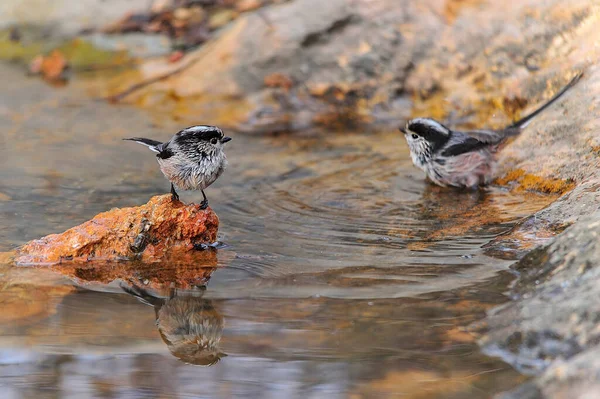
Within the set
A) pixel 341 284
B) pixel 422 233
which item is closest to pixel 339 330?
pixel 341 284

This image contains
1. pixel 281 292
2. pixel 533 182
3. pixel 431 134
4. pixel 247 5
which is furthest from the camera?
pixel 247 5

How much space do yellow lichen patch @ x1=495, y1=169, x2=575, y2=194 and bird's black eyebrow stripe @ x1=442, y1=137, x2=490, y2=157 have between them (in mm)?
383

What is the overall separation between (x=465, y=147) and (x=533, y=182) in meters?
0.82

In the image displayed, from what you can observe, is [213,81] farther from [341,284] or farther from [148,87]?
[341,284]

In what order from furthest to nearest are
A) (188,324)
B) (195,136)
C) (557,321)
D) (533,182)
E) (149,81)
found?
(149,81) < (533,182) < (195,136) < (188,324) < (557,321)

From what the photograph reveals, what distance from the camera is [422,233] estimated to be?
6.28 m

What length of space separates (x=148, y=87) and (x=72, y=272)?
559 centimetres

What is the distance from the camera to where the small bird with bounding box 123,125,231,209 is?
6102 mm

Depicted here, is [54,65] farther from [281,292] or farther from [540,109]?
[281,292]

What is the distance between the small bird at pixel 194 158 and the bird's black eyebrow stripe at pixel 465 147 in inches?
97.7

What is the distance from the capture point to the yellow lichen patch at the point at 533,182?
690cm

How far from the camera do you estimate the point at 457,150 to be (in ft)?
25.5

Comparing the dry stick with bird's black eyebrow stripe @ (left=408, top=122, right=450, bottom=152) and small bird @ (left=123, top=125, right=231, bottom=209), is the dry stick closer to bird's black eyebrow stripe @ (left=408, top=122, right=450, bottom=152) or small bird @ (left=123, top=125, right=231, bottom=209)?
bird's black eyebrow stripe @ (left=408, top=122, right=450, bottom=152)

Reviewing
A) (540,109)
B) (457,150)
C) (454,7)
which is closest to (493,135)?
(457,150)
